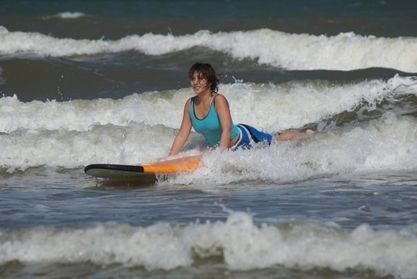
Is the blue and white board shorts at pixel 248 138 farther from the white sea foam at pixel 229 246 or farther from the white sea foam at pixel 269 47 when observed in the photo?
the white sea foam at pixel 269 47

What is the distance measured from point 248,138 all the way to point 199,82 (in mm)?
964

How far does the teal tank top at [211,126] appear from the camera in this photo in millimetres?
9469

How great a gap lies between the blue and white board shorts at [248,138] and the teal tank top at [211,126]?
0.24ft

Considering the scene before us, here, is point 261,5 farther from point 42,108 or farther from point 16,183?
point 16,183

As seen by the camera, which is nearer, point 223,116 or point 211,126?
point 223,116

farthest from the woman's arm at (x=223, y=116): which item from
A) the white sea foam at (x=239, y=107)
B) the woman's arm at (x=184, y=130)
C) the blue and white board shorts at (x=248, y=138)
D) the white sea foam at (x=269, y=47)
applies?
the white sea foam at (x=269, y=47)

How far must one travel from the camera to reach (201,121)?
9547 mm

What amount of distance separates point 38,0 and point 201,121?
20425mm

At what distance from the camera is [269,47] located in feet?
63.1

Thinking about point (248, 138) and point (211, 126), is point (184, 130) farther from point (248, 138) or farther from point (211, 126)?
point (248, 138)

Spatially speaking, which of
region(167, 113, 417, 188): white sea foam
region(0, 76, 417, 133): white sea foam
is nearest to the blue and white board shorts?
region(167, 113, 417, 188): white sea foam

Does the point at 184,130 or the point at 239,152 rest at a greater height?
the point at 184,130

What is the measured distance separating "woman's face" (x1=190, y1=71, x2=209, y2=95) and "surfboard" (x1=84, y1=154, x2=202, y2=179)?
742 millimetres

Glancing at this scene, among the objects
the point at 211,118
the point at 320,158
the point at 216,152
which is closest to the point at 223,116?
the point at 211,118
